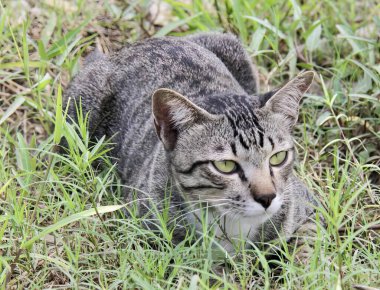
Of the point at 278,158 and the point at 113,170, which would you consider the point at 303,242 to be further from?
the point at 113,170

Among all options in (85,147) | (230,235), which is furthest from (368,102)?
(85,147)

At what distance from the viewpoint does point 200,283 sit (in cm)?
384

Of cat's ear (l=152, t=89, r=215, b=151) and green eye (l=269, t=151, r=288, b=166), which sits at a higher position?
cat's ear (l=152, t=89, r=215, b=151)

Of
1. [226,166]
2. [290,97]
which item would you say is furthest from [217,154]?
[290,97]

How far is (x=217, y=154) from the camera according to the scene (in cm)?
431

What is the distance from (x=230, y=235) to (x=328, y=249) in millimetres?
558

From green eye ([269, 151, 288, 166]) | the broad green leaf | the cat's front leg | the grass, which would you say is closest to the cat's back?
the grass

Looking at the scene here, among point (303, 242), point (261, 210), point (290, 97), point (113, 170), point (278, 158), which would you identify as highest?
point (290, 97)

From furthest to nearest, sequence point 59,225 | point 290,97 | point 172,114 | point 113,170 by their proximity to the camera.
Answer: point 113,170
point 290,97
point 172,114
point 59,225

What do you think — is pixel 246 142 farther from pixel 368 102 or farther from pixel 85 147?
pixel 368 102

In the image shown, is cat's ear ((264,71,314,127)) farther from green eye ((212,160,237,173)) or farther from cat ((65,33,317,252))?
green eye ((212,160,237,173))

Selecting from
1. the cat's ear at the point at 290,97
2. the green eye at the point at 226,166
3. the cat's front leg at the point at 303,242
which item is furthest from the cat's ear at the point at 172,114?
the cat's front leg at the point at 303,242

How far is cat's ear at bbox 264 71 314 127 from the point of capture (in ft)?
14.7

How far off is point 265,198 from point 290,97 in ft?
2.33
